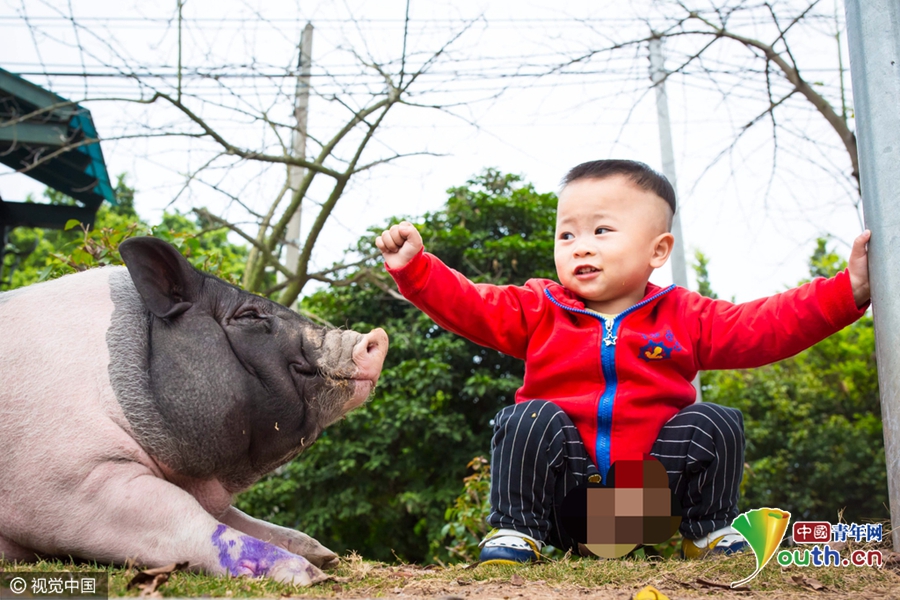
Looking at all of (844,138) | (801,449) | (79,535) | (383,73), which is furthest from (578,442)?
(801,449)

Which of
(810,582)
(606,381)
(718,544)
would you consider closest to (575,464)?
(606,381)

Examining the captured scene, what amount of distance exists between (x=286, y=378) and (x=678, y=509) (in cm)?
154

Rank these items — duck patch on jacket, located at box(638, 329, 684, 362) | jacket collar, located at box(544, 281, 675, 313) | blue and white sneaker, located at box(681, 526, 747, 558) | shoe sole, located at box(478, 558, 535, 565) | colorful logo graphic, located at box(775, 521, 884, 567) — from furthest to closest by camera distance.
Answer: jacket collar, located at box(544, 281, 675, 313)
duck patch on jacket, located at box(638, 329, 684, 362)
blue and white sneaker, located at box(681, 526, 747, 558)
shoe sole, located at box(478, 558, 535, 565)
colorful logo graphic, located at box(775, 521, 884, 567)

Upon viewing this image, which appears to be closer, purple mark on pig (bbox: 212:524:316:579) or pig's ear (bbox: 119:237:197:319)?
purple mark on pig (bbox: 212:524:316:579)

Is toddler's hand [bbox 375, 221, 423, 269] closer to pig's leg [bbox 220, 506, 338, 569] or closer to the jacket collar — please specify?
the jacket collar

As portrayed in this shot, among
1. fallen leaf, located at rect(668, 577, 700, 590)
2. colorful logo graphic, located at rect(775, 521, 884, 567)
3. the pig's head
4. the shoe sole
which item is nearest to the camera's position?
fallen leaf, located at rect(668, 577, 700, 590)

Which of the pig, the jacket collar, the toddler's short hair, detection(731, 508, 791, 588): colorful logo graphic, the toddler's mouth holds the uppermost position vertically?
the toddler's short hair

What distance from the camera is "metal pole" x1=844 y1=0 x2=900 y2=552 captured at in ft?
8.30

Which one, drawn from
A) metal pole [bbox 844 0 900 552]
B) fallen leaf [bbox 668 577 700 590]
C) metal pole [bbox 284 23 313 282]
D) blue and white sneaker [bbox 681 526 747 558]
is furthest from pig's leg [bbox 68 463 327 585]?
metal pole [bbox 284 23 313 282]

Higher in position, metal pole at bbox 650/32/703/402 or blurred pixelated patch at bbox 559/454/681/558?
metal pole at bbox 650/32/703/402

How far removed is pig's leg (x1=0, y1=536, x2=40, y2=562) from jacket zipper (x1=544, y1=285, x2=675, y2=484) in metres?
1.94

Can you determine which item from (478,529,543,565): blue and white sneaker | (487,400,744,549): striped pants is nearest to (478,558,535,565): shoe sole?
(478,529,543,565): blue and white sneaker

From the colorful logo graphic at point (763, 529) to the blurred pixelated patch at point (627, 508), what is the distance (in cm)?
63

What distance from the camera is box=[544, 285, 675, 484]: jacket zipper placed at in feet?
9.42
